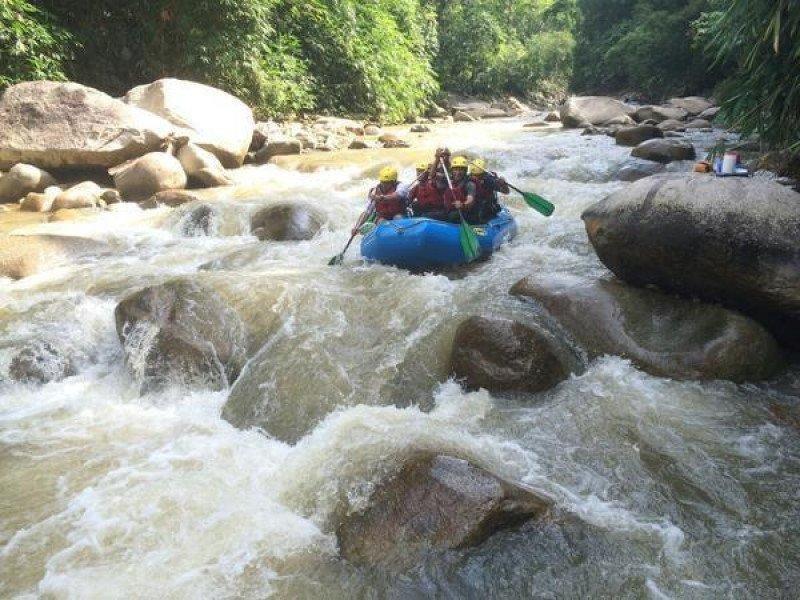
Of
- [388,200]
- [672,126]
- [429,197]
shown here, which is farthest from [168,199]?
[672,126]

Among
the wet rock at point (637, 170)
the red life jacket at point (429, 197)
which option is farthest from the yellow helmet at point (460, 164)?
the wet rock at point (637, 170)

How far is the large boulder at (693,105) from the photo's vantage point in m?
15.6

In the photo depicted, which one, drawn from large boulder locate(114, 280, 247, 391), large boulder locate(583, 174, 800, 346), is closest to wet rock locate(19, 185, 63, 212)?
large boulder locate(114, 280, 247, 391)

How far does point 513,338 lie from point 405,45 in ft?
52.9

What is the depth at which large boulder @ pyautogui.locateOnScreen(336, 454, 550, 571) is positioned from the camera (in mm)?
2393

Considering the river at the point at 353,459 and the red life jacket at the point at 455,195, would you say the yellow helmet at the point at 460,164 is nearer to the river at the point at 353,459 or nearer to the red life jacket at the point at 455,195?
the red life jacket at the point at 455,195

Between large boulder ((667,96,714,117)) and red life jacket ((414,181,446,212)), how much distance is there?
40.0ft

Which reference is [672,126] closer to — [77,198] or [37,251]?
[77,198]

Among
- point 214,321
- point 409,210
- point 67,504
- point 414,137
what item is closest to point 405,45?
→ point 414,137

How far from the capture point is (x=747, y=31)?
4.53 metres

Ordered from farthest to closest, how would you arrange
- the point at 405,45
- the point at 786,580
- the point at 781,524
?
1. the point at 405,45
2. the point at 781,524
3. the point at 786,580

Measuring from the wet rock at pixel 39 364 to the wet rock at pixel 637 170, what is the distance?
23.6 feet

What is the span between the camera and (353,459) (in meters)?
3.01

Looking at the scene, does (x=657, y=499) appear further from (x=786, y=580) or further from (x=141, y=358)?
(x=141, y=358)
